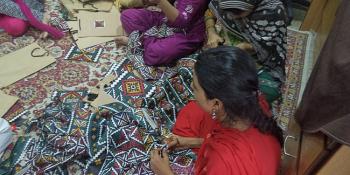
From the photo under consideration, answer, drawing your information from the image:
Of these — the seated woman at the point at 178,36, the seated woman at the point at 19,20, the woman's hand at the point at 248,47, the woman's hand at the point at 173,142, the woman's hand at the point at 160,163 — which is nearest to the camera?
the woman's hand at the point at 160,163

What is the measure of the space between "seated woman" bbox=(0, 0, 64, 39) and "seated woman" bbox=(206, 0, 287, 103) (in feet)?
3.53

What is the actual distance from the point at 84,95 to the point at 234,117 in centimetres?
101

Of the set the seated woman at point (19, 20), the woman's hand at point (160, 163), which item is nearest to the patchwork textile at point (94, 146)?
the woman's hand at point (160, 163)

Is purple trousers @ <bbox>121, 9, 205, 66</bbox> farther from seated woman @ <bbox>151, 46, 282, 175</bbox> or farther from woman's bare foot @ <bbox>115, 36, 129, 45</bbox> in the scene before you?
seated woman @ <bbox>151, 46, 282, 175</bbox>

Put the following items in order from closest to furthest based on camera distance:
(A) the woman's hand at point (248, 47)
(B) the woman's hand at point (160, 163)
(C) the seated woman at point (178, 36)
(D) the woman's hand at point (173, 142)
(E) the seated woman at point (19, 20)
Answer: (B) the woman's hand at point (160, 163) < (D) the woman's hand at point (173, 142) < (A) the woman's hand at point (248, 47) < (C) the seated woman at point (178, 36) < (E) the seated woman at point (19, 20)

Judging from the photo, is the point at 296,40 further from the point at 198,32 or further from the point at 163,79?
the point at 163,79

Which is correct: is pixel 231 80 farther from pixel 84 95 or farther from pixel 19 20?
pixel 19 20

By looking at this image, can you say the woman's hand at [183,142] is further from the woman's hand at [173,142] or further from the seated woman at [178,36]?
the seated woman at [178,36]

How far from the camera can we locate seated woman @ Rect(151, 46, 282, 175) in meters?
1.02

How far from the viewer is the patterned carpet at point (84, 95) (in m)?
1.49

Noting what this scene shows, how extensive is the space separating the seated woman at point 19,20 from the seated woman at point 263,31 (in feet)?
3.53

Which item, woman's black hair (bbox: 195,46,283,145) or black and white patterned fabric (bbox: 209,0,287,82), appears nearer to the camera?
woman's black hair (bbox: 195,46,283,145)

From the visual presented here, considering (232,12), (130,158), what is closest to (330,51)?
(232,12)

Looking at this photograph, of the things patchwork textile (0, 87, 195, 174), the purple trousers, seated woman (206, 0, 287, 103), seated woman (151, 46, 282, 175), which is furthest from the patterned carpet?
seated woman (151, 46, 282, 175)
